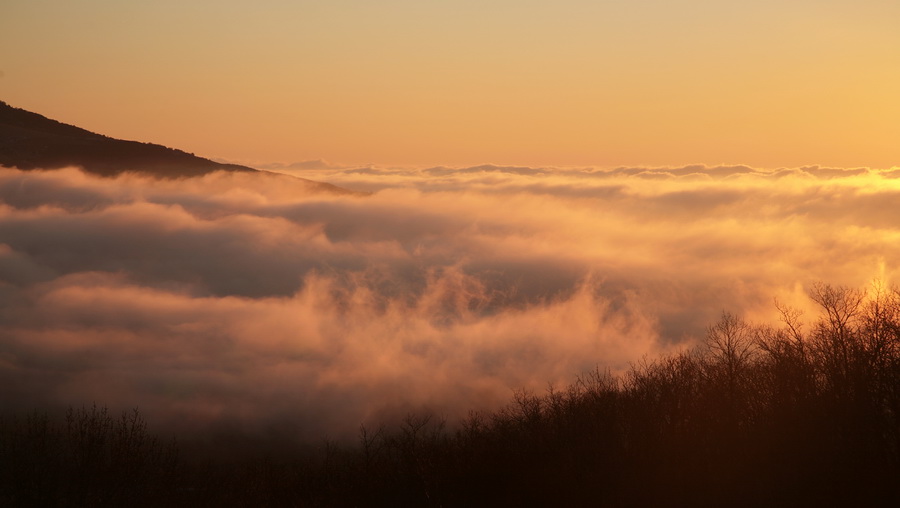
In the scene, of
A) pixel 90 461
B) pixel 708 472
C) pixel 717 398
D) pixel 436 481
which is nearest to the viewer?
pixel 708 472

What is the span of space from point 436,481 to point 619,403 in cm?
1802

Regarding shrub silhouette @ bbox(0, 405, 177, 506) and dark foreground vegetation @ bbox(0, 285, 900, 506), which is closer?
dark foreground vegetation @ bbox(0, 285, 900, 506)

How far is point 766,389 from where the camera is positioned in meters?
62.2

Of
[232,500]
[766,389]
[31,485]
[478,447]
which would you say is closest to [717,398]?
[766,389]

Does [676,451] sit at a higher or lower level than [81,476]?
higher

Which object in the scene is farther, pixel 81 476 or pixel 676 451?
pixel 676 451

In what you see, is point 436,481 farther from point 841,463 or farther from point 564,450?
point 841,463

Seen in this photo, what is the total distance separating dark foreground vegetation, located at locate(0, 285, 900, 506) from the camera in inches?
1964

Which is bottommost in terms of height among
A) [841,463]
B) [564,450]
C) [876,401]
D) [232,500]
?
[232,500]

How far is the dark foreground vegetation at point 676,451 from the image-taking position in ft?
164

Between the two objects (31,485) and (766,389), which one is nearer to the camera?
(31,485)

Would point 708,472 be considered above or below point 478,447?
above

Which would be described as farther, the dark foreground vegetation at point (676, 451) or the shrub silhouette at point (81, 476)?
the shrub silhouette at point (81, 476)

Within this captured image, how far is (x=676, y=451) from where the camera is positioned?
60.4 meters
